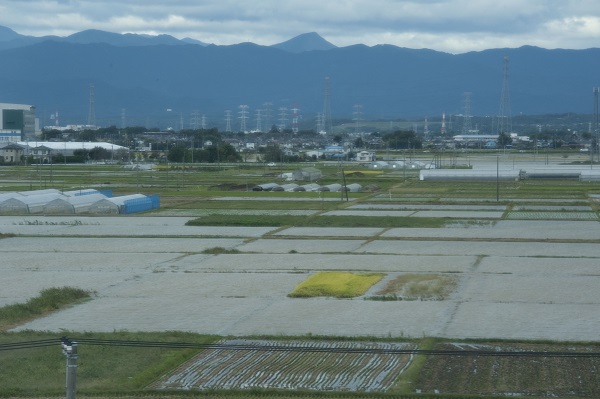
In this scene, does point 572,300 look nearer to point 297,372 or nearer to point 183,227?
point 297,372

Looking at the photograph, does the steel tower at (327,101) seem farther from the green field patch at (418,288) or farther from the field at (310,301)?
Answer: the green field patch at (418,288)

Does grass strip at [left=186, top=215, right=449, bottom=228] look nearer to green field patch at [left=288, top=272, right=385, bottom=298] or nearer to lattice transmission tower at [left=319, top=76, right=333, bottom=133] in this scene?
green field patch at [left=288, top=272, right=385, bottom=298]

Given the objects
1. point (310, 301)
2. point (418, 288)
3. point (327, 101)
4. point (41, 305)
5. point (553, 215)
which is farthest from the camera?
point (327, 101)

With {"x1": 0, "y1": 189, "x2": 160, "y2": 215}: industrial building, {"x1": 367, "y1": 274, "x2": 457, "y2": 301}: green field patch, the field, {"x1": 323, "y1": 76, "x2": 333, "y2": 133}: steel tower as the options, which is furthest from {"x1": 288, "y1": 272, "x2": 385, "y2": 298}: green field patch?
{"x1": 323, "y1": 76, "x2": 333, "y2": 133}: steel tower

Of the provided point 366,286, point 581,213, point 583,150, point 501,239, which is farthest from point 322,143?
point 366,286

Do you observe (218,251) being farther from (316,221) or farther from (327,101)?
(327,101)

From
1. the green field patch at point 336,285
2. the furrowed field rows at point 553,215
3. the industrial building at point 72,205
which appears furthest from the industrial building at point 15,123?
the green field patch at point 336,285

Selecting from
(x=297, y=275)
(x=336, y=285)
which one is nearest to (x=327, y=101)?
(x=297, y=275)
